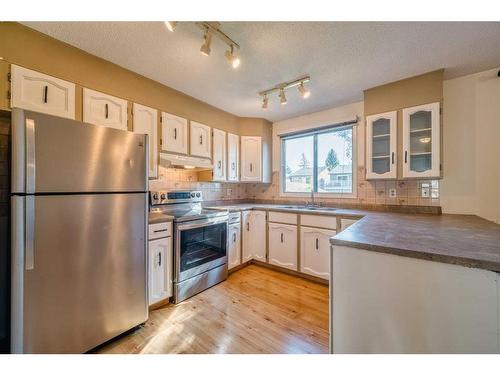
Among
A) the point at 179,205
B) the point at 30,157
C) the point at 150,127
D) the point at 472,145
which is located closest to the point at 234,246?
the point at 179,205

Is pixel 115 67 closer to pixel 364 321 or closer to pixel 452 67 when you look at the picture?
pixel 364 321

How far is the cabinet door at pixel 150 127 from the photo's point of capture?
2.11 m

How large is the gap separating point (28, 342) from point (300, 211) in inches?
99.7

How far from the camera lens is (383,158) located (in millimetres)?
2324

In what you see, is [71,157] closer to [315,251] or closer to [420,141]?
[315,251]

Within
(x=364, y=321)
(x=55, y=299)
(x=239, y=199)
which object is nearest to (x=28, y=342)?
(x=55, y=299)

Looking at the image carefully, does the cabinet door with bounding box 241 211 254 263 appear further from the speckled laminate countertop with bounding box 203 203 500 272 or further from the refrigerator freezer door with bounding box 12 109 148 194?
the speckled laminate countertop with bounding box 203 203 500 272

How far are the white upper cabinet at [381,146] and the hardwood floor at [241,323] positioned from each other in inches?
60.3

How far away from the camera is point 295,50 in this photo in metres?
1.69

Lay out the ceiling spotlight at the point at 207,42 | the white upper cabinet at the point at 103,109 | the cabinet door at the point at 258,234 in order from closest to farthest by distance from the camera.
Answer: the ceiling spotlight at the point at 207,42
the white upper cabinet at the point at 103,109
the cabinet door at the point at 258,234

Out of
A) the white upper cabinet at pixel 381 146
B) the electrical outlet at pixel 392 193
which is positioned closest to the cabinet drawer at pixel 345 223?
the white upper cabinet at pixel 381 146

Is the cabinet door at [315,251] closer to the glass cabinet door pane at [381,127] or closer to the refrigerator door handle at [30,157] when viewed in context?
the glass cabinet door pane at [381,127]

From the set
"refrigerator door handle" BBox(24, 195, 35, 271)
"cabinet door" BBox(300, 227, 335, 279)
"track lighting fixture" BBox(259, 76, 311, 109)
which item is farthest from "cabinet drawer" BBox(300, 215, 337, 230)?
"refrigerator door handle" BBox(24, 195, 35, 271)
